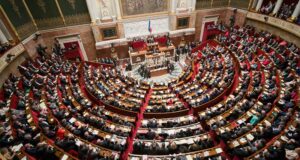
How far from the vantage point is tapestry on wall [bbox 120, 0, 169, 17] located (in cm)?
2067

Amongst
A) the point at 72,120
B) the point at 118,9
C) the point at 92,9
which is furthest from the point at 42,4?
the point at 72,120

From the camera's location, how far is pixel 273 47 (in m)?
16.3

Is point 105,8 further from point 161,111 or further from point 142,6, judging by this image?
point 161,111

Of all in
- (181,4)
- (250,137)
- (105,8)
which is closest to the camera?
(250,137)

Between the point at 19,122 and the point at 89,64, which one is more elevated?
the point at 19,122

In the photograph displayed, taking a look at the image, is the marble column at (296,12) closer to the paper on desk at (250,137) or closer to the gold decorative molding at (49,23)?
the paper on desk at (250,137)

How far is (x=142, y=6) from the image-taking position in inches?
835

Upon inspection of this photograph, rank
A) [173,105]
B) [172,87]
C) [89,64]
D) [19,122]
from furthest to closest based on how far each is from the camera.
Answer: [89,64], [172,87], [173,105], [19,122]

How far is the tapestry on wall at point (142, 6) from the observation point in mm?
20672

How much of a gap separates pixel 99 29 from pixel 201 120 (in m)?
16.2

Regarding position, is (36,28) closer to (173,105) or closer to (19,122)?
(19,122)

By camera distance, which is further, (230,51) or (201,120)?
(230,51)

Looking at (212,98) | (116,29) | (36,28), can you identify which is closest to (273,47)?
(212,98)

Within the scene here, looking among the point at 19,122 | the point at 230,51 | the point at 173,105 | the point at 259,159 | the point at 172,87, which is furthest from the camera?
the point at 230,51
